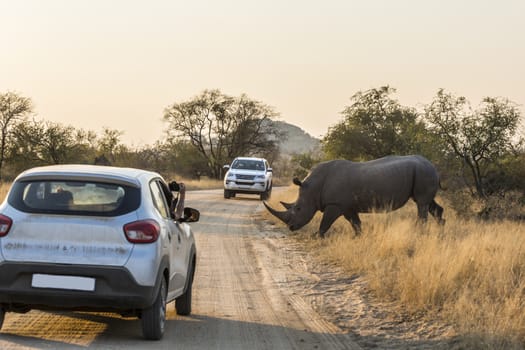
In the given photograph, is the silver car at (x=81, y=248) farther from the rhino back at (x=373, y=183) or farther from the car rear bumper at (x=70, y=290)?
the rhino back at (x=373, y=183)

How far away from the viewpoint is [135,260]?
780 centimetres

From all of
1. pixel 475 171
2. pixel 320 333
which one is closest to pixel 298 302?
pixel 320 333

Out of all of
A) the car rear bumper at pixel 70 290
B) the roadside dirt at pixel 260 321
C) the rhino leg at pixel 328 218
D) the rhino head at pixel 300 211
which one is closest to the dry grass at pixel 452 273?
the roadside dirt at pixel 260 321

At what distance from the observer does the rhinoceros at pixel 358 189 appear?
63.4 ft

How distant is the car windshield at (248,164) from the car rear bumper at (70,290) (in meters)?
29.4

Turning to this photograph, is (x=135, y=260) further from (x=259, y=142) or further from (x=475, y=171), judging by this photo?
(x=259, y=142)

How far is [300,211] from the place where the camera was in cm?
1981

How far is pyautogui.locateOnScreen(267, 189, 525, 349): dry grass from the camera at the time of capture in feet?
28.7

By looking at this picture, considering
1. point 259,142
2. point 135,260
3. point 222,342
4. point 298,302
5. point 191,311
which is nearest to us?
point 135,260

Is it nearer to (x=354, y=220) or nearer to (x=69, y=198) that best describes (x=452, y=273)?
(x=69, y=198)

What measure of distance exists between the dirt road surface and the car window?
47.9 inches

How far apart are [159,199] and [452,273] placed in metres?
4.25

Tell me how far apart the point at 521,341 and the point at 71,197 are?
442cm

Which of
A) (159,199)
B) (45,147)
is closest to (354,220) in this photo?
(159,199)
